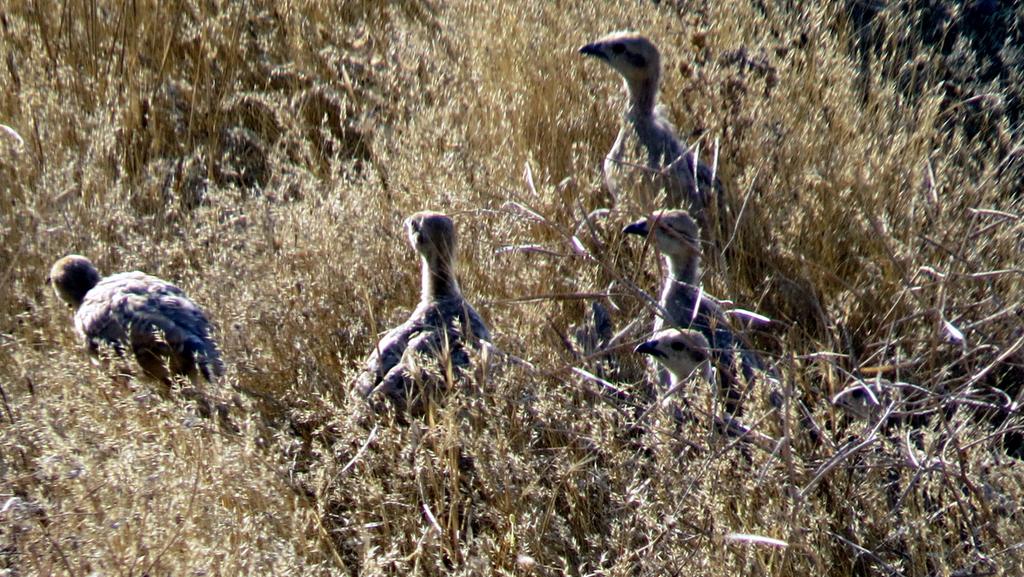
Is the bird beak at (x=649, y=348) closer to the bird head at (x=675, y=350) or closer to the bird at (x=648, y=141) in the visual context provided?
the bird head at (x=675, y=350)

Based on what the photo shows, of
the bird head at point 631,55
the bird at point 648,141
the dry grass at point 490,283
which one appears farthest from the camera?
the bird head at point 631,55

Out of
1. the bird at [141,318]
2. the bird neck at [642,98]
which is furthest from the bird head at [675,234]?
the bird at [141,318]

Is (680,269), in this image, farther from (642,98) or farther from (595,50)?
(595,50)

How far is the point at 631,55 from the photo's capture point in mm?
5625

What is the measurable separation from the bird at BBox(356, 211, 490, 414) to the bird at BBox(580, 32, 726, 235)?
2.97 feet

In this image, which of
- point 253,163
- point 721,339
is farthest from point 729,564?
point 253,163

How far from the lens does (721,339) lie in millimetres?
4523

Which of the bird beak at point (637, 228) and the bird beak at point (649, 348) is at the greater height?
the bird beak at point (637, 228)

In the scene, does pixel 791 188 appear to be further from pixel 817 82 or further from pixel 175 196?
pixel 175 196

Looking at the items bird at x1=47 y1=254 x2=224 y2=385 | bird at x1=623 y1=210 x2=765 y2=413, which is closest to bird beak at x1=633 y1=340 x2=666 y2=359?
bird at x1=623 y1=210 x2=765 y2=413

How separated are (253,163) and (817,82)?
2699 millimetres

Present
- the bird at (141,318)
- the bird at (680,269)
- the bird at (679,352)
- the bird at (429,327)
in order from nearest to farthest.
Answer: the bird at (679,352)
the bird at (429,327)
the bird at (680,269)
the bird at (141,318)

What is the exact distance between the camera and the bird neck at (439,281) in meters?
4.58

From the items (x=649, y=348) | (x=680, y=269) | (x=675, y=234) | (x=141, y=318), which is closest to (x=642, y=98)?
(x=680, y=269)
